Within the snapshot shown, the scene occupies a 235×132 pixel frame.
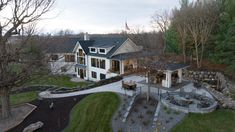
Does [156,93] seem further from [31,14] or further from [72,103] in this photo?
[31,14]

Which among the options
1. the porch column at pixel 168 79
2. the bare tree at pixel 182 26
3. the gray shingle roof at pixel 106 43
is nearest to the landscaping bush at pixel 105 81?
the gray shingle roof at pixel 106 43

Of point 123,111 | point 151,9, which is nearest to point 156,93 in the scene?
point 123,111

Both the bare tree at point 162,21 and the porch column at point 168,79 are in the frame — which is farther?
the bare tree at point 162,21

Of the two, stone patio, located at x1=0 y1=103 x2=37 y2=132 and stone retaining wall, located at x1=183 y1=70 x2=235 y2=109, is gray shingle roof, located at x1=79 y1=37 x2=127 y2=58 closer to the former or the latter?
stone retaining wall, located at x1=183 y1=70 x2=235 y2=109

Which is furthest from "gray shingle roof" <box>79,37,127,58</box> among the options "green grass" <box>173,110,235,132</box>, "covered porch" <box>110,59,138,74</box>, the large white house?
"green grass" <box>173,110,235,132</box>

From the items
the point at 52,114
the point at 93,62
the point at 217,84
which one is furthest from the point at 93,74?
the point at 217,84

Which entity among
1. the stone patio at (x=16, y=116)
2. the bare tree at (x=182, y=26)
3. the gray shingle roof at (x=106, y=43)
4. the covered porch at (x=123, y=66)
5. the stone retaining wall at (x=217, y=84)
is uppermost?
Answer: the bare tree at (x=182, y=26)

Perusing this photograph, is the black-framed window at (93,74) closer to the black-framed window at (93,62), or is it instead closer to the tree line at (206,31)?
the black-framed window at (93,62)
